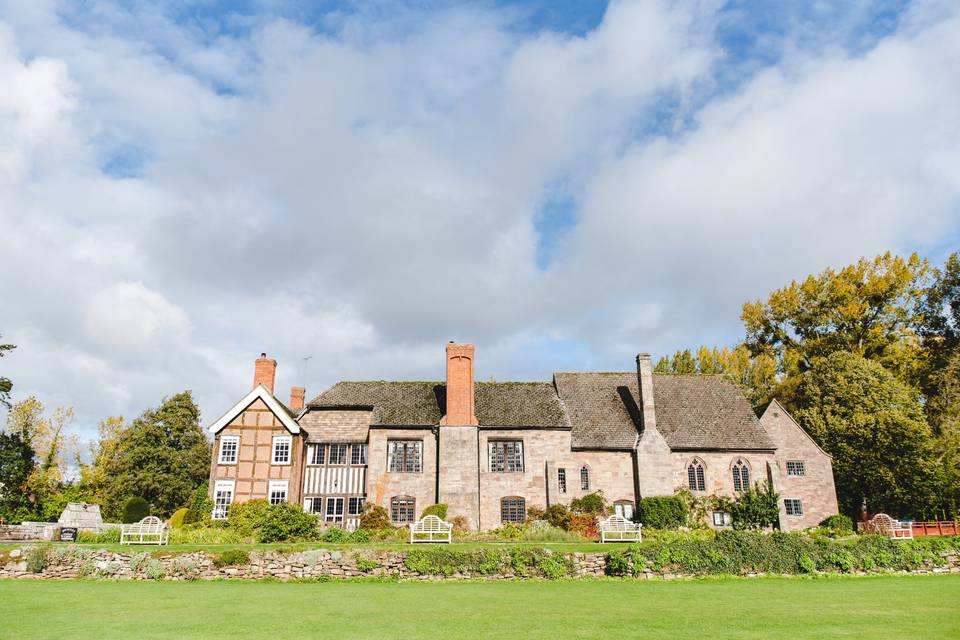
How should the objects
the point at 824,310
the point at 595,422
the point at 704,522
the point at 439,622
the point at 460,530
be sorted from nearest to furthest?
1. the point at 439,622
2. the point at 460,530
3. the point at 704,522
4. the point at 595,422
5. the point at 824,310

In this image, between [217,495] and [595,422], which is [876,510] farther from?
[217,495]

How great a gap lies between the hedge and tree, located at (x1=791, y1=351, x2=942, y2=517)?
15.8 meters

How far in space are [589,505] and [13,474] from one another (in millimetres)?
34478

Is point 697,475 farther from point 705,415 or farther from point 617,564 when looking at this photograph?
point 617,564

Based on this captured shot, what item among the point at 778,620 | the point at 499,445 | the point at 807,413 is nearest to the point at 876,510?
the point at 807,413

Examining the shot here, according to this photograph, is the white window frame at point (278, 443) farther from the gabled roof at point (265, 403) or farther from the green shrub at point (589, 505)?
the green shrub at point (589, 505)

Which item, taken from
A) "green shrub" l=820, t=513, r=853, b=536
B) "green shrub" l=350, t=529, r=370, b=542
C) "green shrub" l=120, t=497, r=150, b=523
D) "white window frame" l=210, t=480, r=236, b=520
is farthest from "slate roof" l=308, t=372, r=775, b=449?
"green shrub" l=120, t=497, r=150, b=523

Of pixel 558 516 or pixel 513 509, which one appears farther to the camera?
pixel 513 509

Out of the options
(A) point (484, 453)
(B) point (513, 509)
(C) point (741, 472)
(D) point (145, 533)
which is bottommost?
(D) point (145, 533)

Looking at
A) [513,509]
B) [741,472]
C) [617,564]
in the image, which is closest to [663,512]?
[741,472]

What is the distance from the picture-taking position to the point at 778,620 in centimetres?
1188

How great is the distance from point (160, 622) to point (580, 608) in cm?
825

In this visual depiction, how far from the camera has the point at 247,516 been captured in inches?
1093

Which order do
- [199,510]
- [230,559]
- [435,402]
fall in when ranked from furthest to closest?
[435,402] < [199,510] < [230,559]
